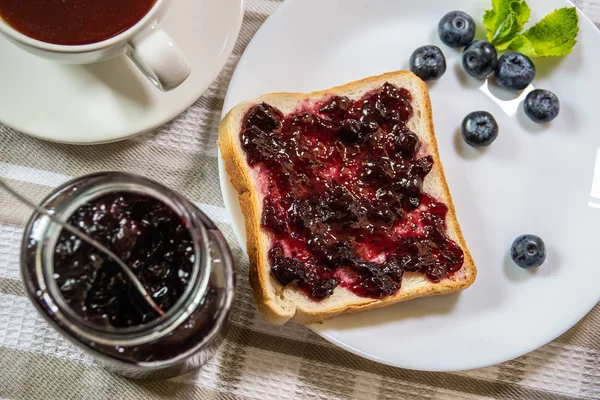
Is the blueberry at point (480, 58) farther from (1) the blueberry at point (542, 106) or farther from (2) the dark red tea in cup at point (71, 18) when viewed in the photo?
(2) the dark red tea in cup at point (71, 18)

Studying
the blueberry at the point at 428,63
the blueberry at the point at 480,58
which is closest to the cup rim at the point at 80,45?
the blueberry at the point at 428,63

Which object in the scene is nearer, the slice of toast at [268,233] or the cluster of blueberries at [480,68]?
the slice of toast at [268,233]

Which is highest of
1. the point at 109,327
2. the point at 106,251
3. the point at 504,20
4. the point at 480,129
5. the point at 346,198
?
the point at 504,20

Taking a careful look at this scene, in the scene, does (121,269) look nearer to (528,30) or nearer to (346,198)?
(346,198)

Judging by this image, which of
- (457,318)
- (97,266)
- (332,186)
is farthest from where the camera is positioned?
(457,318)

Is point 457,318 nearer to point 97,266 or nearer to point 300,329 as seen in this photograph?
point 300,329

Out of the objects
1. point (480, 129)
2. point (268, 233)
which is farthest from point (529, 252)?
point (268, 233)

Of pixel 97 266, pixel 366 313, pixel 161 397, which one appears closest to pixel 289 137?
pixel 366 313
